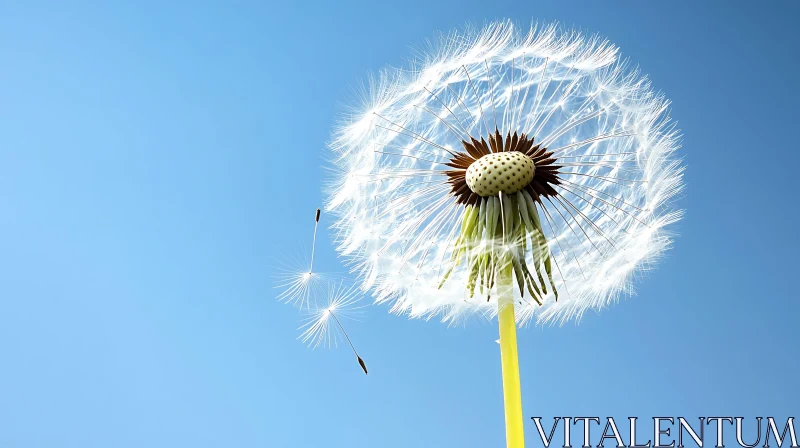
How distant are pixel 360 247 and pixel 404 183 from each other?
1.12m

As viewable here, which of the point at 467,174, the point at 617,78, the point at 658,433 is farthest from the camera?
the point at 617,78

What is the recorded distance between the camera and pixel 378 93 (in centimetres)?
1309

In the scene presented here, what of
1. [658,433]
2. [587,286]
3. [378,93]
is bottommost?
[658,433]

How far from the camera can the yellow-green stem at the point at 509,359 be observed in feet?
32.1

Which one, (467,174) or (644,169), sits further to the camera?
(644,169)

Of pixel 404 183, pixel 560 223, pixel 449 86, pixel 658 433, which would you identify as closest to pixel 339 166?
pixel 404 183

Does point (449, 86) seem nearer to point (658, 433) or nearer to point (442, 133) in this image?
point (442, 133)

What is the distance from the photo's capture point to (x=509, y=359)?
32.9ft

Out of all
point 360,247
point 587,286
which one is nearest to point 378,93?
point 360,247

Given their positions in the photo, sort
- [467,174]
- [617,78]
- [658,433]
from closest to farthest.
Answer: [467,174] → [658,433] → [617,78]

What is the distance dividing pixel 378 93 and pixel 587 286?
165 inches

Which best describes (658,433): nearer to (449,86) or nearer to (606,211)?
(606,211)

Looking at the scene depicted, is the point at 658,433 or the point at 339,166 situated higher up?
the point at 339,166

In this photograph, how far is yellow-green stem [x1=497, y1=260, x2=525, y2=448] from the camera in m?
9.77
